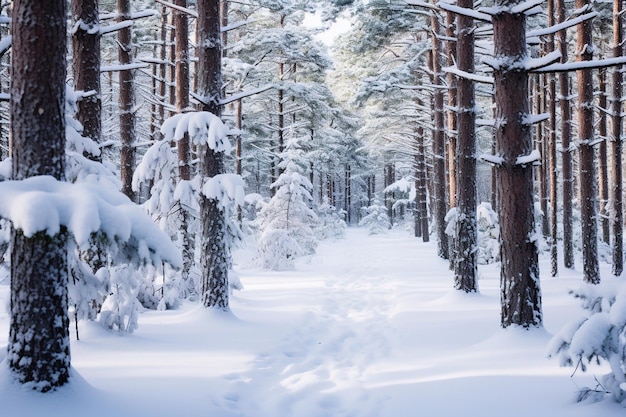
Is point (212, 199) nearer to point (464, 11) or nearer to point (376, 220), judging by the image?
point (464, 11)

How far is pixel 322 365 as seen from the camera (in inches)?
231

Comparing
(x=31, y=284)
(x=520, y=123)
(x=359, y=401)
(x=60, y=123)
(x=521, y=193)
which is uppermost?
(x=520, y=123)

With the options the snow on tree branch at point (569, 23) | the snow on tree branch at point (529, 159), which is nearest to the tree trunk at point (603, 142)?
the snow on tree branch at point (569, 23)

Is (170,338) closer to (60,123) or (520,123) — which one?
(60,123)

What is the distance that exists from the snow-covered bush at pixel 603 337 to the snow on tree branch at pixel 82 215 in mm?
3049

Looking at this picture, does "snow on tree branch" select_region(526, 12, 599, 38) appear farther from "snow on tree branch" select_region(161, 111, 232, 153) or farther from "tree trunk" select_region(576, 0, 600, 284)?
"tree trunk" select_region(576, 0, 600, 284)

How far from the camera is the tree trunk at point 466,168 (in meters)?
9.91

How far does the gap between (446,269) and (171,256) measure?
13106 mm

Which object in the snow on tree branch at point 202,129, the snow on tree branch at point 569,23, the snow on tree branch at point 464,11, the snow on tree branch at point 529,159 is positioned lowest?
the snow on tree branch at point 529,159

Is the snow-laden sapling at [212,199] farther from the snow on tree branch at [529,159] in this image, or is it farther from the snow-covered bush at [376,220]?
the snow-covered bush at [376,220]

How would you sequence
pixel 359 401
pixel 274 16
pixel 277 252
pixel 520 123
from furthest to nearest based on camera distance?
pixel 274 16 → pixel 277 252 → pixel 520 123 → pixel 359 401

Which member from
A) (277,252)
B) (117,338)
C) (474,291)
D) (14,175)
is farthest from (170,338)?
(277,252)

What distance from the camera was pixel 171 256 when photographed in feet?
12.0

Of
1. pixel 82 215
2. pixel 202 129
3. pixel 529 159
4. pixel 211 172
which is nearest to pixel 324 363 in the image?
pixel 529 159
